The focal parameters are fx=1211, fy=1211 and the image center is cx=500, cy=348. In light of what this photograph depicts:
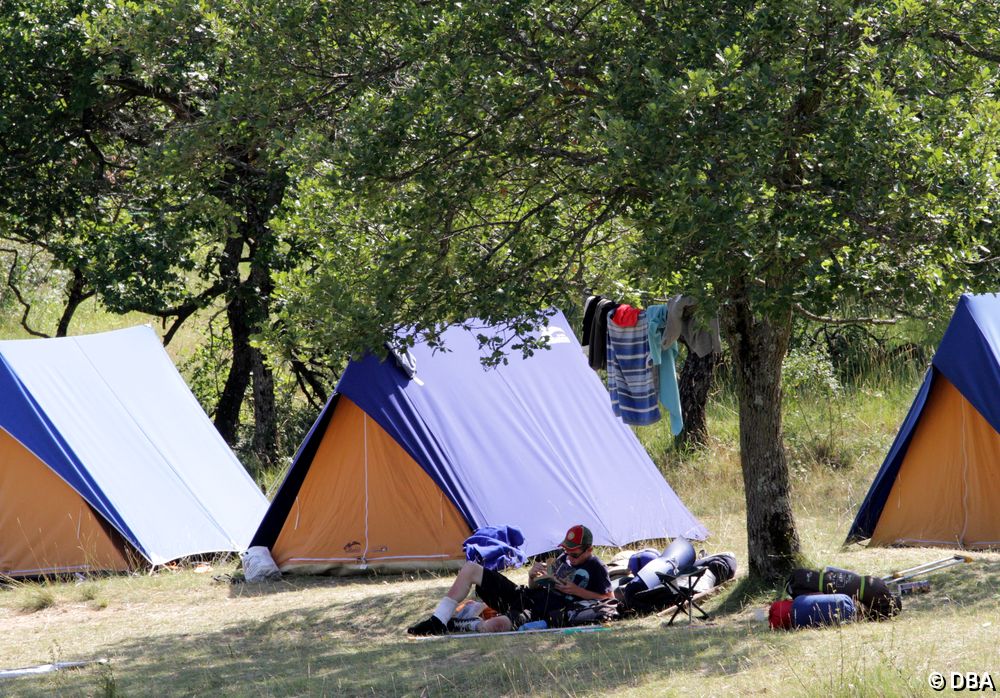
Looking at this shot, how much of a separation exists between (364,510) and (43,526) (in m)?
2.56

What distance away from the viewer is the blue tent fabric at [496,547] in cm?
805

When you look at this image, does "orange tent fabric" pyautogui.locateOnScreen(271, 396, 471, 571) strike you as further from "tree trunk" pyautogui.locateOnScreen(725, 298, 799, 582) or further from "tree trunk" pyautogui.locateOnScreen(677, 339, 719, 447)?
"tree trunk" pyautogui.locateOnScreen(677, 339, 719, 447)

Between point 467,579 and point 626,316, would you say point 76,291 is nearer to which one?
point 467,579

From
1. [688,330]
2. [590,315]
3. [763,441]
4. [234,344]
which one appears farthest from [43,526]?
[763,441]

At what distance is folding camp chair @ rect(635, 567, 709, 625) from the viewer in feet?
24.3

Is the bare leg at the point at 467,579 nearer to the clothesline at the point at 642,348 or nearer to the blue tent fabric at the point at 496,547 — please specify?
the blue tent fabric at the point at 496,547

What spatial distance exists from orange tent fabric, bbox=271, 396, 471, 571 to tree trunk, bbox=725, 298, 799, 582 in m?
2.50

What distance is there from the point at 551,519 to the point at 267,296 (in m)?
4.86

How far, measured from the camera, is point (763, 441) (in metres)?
7.65

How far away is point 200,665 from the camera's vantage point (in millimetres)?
6762

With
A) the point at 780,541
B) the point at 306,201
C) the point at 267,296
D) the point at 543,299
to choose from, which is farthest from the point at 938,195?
the point at 267,296

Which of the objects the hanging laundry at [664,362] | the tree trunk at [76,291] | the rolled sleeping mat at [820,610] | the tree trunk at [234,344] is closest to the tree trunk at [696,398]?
the tree trunk at [234,344]

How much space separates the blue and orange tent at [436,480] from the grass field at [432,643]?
319mm

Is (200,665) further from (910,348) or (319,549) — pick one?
(910,348)
